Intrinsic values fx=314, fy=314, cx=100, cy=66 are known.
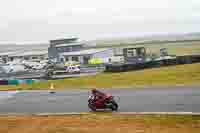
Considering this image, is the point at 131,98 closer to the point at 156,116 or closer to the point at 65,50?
the point at 156,116

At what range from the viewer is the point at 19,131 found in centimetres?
1351

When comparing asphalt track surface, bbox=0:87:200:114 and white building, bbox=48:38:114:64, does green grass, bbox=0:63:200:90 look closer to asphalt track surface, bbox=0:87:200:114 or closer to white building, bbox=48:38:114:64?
asphalt track surface, bbox=0:87:200:114

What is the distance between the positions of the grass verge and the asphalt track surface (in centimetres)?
133

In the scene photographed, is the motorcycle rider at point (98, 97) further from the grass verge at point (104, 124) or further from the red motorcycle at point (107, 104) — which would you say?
the grass verge at point (104, 124)

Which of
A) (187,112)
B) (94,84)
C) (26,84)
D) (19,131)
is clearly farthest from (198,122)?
(26,84)

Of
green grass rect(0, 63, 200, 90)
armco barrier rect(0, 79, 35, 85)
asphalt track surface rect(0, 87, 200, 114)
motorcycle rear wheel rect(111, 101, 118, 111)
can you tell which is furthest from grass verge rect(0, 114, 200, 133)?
armco barrier rect(0, 79, 35, 85)

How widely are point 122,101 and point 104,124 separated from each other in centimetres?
435

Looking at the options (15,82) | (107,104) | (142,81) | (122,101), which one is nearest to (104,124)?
(107,104)

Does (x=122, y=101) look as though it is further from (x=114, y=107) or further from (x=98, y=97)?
(x=98, y=97)

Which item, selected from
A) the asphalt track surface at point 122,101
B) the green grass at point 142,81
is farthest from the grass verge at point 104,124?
the green grass at point 142,81

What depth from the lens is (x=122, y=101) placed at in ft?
56.7

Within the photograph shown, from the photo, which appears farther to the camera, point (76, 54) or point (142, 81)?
point (76, 54)

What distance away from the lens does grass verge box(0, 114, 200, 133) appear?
477 inches

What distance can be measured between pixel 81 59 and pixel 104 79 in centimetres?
2921
